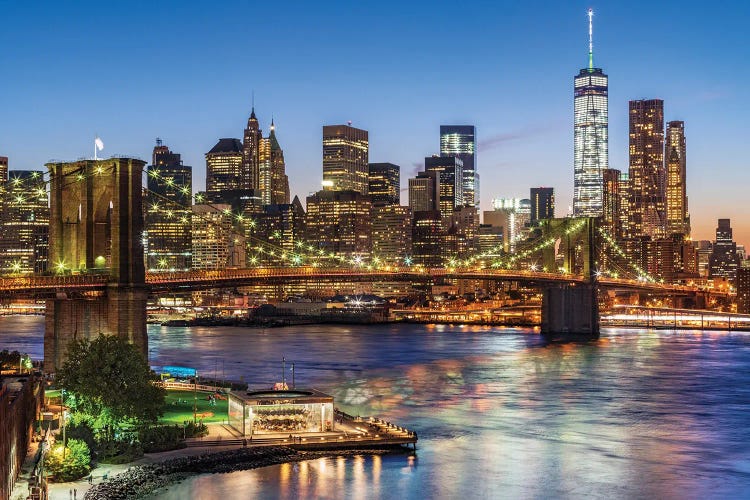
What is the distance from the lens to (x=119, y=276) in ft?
145

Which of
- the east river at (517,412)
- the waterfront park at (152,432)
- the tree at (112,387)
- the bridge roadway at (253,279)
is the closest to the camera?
the waterfront park at (152,432)

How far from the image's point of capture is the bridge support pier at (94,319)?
4425 centimetres

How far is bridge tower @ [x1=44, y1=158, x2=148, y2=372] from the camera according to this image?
146 ft

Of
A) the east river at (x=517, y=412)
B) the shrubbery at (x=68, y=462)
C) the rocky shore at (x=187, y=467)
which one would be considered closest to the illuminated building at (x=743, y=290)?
the east river at (x=517, y=412)

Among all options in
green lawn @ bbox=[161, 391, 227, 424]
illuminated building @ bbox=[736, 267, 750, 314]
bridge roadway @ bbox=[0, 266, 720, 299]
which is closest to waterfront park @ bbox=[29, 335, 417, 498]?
green lawn @ bbox=[161, 391, 227, 424]

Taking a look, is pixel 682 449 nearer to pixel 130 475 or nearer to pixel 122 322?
pixel 130 475

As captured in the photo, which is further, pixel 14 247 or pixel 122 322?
pixel 14 247

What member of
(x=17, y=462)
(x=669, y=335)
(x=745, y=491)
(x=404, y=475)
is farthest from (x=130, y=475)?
(x=669, y=335)

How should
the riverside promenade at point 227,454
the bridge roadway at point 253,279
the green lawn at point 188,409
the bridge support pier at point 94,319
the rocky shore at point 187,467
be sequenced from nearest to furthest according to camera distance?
the rocky shore at point 187,467 → the riverside promenade at point 227,454 → the green lawn at point 188,409 → the bridge roadway at point 253,279 → the bridge support pier at point 94,319

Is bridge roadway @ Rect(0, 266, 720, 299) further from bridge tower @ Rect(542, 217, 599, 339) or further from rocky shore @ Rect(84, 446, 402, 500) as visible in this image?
rocky shore @ Rect(84, 446, 402, 500)

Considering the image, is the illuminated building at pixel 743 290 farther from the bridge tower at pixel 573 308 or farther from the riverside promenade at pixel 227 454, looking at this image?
the riverside promenade at pixel 227 454

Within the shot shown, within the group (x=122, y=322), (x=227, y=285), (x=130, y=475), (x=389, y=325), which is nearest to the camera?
(x=130, y=475)

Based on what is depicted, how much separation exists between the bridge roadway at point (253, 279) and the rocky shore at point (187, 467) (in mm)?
13601

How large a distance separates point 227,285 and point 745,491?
120ft
